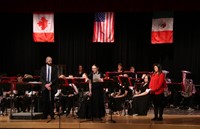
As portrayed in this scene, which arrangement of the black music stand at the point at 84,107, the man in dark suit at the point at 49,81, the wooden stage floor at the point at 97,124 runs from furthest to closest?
the black music stand at the point at 84,107
the man in dark suit at the point at 49,81
the wooden stage floor at the point at 97,124

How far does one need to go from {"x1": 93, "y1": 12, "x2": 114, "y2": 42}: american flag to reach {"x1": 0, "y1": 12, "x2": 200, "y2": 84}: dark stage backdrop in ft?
7.91

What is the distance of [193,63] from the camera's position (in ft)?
65.9

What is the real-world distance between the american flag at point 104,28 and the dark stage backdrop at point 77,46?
2.41m

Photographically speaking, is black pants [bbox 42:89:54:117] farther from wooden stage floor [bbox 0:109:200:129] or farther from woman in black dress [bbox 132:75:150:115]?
woman in black dress [bbox 132:75:150:115]

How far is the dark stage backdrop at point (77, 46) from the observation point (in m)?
21.3

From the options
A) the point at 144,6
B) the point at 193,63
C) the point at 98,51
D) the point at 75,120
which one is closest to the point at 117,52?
the point at 98,51

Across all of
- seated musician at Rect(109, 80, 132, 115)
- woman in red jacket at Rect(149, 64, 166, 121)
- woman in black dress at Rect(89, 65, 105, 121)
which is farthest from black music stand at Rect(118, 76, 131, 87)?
woman in red jacket at Rect(149, 64, 166, 121)

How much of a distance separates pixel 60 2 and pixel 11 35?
46.4 ft

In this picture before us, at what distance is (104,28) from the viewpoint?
63.1 feet

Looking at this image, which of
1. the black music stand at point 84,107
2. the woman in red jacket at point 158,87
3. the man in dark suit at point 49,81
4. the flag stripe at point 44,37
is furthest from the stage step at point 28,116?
the flag stripe at point 44,37

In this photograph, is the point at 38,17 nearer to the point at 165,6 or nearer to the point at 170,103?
the point at 170,103

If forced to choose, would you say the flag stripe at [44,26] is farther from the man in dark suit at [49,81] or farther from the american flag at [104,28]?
the man in dark suit at [49,81]

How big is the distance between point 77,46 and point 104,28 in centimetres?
323

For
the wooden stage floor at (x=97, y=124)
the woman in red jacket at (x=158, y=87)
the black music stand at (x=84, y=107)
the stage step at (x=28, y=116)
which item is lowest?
the wooden stage floor at (x=97, y=124)
